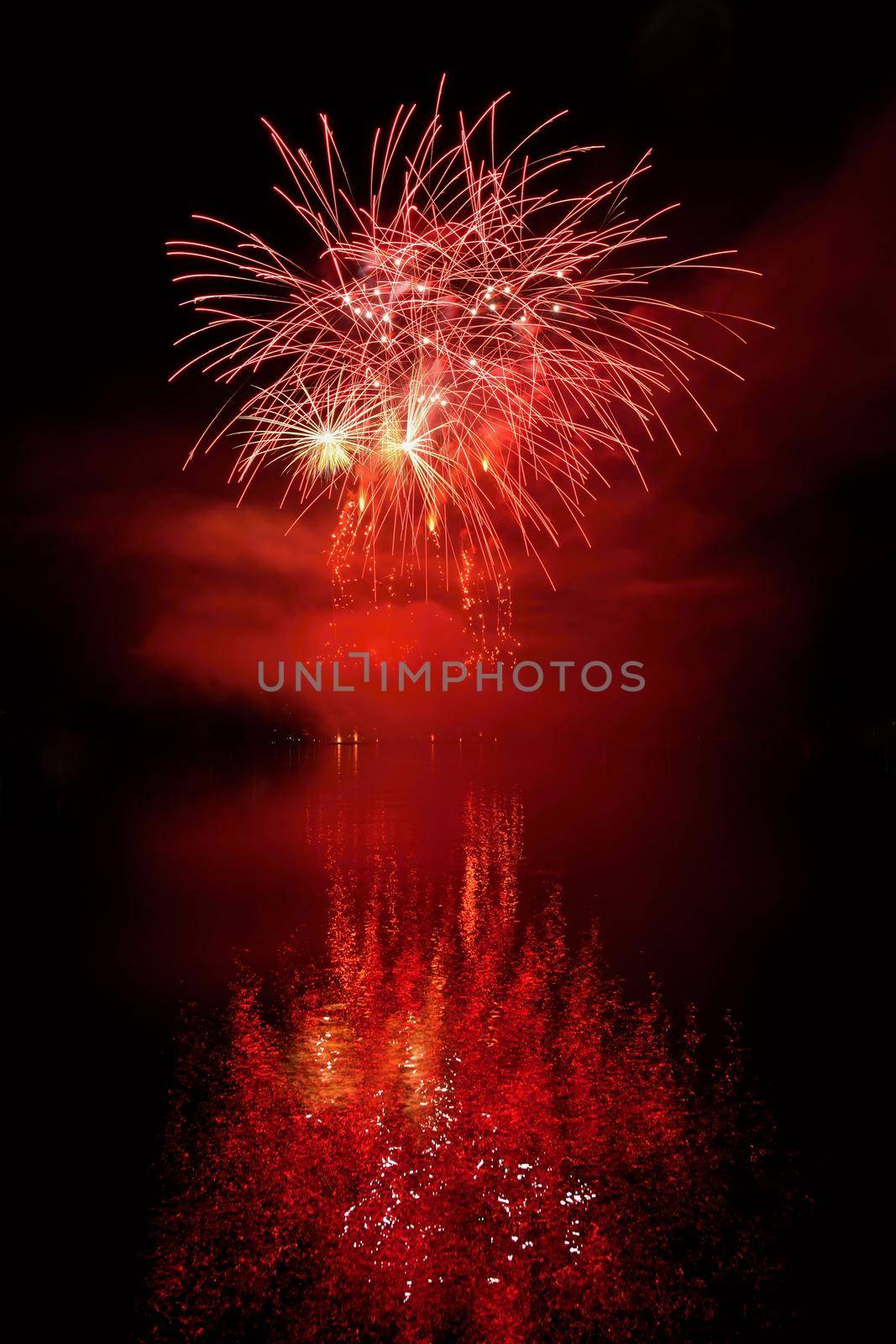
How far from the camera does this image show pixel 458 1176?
489 centimetres

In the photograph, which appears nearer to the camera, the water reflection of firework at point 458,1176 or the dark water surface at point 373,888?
the water reflection of firework at point 458,1176

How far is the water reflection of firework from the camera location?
383cm

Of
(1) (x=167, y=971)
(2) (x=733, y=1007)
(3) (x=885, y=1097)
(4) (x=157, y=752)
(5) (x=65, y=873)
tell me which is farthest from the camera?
(4) (x=157, y=752)

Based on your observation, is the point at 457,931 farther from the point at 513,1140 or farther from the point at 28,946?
the point at 513,1140

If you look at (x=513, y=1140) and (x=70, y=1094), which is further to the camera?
(x=70, y=1094)

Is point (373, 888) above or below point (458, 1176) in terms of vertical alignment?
above

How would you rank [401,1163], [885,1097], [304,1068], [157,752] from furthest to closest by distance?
[157,752] < [304,1068] < [885,1097] < [401,1163]

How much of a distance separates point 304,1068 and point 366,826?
57.0 feet

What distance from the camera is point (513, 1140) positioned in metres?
5.30

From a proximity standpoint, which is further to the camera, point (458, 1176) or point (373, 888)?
point (373, 888)

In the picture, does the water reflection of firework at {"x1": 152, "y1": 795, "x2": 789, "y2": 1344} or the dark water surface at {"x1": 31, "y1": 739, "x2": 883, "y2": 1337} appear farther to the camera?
the dark water surface at {"x1": 31, "y1": 739, "x2": 883, "y2": 1337}

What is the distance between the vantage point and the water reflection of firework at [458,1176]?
3.83 meters

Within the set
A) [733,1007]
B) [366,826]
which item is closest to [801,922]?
[733,1007]

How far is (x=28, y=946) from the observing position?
10.6m
